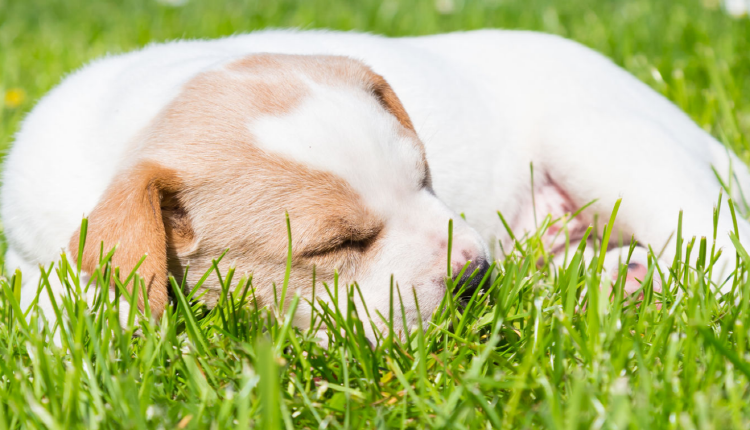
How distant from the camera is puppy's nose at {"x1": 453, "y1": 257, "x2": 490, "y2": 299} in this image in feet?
8.66

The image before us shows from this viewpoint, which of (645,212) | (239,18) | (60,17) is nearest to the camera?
(645,212)

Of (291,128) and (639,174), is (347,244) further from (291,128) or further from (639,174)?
(639,174)

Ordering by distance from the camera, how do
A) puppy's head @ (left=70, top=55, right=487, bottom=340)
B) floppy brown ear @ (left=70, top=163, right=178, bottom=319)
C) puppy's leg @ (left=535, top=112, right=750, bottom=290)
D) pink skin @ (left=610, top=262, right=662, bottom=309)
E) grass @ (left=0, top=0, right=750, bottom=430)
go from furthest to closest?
puppy's leg @ (left=535, top=112, right=750, bottom=290) < pink skin @ (left=610, top=262, right=662, bottom=309) < puppy's head @ (left=70, top=55, right=487, bottom=340) < floppy brown ear @ (left=70, top=163, right=178, bottom=319) < grass @ (left=0, top=0, right=750, bottom=430)

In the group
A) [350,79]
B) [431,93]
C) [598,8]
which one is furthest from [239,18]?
[350,79]

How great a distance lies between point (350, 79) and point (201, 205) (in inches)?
32.5

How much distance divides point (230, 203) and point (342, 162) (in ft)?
1.40

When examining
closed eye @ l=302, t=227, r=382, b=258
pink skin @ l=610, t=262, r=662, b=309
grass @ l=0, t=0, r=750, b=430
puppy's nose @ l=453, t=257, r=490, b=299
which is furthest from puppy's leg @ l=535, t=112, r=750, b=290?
closed eye @ l=302, t=227, r=382, b=258

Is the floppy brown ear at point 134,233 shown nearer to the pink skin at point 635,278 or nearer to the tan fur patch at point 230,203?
the tan fur patch at point 230,203

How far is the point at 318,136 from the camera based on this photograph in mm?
2584

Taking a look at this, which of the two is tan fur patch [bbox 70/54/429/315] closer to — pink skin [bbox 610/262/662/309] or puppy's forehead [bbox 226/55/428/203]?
puppy's forehead [bbox 226/55/428/203]

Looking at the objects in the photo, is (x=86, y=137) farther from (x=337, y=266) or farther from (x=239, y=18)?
(x=239, y=18)

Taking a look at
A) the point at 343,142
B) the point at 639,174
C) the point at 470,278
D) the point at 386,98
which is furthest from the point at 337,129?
the point at 639,174

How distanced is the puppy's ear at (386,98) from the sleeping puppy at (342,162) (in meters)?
0.01

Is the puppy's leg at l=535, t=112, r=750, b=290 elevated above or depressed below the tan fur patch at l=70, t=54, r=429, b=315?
above
